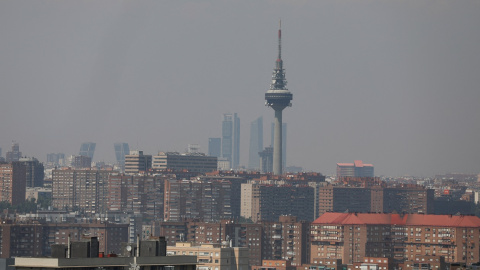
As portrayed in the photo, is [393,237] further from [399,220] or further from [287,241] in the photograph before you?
[287,241]

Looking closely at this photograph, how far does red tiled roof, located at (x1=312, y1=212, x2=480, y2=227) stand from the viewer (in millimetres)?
155000

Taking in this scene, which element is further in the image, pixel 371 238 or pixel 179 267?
pixel 371 238

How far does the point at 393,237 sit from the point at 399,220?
5886 mm

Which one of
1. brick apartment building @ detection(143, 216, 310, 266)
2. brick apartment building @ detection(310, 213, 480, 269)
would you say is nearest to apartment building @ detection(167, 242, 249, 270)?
brick apartment building @ detection(310, 213, 480, 269)

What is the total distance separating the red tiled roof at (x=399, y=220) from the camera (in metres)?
155

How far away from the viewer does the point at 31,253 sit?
151 meters

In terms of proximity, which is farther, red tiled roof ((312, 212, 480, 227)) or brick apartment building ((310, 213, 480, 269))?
red tiled roof ((312, 212, 480, 227))

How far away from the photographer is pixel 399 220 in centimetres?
16200

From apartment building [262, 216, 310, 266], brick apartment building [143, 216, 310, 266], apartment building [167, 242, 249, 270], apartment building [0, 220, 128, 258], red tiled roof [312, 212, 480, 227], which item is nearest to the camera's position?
apartment building [167, 242, 249, 270]

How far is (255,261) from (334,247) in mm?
8397

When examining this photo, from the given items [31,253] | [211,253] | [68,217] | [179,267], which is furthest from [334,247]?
[179,267]

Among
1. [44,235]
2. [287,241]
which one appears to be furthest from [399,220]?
[44,235]

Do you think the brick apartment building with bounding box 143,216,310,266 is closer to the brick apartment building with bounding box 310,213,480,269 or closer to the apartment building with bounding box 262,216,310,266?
the apartment building with bounding box 262,216,310,266

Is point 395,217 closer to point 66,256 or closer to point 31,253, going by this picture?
point 31,253
